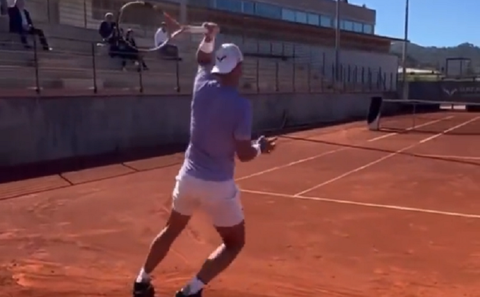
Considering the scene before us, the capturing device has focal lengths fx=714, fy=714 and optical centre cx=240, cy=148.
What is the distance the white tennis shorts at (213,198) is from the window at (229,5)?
128 ft

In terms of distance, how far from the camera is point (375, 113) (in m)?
27.8

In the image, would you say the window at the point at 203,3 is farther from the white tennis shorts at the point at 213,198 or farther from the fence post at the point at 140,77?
the white tennis shorts at the point at 213,198

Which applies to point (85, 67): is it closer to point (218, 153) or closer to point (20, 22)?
point (20, 22)

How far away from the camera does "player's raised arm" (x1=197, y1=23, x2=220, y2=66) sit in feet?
17.5

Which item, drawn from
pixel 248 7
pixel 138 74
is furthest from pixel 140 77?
pixel 248 7

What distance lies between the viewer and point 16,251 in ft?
25.8

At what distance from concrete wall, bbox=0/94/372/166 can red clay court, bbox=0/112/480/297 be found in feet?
5.42

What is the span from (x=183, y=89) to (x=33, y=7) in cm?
602

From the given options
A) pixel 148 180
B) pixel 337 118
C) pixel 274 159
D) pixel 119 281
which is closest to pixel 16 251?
pixel 119 281

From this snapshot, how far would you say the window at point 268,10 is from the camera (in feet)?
161

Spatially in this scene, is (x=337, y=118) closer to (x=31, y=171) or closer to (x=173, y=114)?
(x=173, y=114)

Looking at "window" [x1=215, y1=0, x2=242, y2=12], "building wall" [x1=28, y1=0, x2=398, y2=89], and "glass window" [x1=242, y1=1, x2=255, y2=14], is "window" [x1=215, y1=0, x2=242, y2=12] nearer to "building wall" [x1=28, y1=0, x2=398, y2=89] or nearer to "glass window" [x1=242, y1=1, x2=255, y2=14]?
"glass window" [x1=242, y1=1, x2=255, y2=14]

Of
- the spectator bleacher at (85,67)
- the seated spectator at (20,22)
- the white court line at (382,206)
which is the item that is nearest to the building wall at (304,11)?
the spectator bleacher at (85,67)

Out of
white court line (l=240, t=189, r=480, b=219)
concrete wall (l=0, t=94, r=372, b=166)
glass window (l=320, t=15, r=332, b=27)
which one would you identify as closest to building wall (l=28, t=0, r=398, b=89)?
glass window (l=320, t=15, r=332, b=27)
